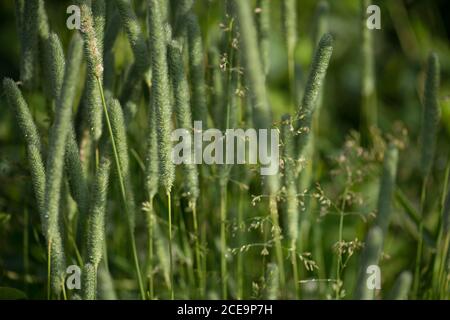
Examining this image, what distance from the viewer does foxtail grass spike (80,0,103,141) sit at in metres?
0.55

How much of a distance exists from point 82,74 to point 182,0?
0.81 ft

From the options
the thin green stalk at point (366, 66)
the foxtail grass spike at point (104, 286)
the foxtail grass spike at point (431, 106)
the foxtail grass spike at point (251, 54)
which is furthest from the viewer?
the thin green stalk at point (366, 66)

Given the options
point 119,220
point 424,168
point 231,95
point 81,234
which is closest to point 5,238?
point 119,220

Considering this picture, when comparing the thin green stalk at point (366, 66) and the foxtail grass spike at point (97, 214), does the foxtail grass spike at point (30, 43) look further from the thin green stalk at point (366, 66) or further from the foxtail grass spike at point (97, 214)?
the thin green stalk at point (366, 66)

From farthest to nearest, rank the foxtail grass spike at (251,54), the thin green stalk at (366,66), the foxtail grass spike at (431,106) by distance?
1. the thin green stalk at (366,66)
2. the foxtail grass spike at (431,106)
3. the foxtail grass spike at (251,54)

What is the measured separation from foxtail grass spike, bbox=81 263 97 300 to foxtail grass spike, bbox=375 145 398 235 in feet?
0.75

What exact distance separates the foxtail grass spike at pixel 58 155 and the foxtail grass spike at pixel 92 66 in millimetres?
68

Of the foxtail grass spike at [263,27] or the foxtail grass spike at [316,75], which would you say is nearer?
the foxtail grass spike at [316,75]

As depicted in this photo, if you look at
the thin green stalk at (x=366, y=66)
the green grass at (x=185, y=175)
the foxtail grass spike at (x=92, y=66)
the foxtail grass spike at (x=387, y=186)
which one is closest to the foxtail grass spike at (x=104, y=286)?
the green grass at (x=185, y=175)

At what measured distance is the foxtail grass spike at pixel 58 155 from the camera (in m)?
0.47

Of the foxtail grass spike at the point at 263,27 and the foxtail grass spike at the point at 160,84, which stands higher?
the foxtail grass spike at the point at 263,27

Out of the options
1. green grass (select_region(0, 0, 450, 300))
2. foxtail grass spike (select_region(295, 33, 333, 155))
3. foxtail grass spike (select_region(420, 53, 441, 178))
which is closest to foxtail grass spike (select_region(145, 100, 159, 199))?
green grass (select_region(0, 0, 450, 300))

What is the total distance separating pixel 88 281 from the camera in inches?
22.2

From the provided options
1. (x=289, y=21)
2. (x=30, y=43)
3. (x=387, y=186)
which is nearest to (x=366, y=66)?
(x=289, y=21)
